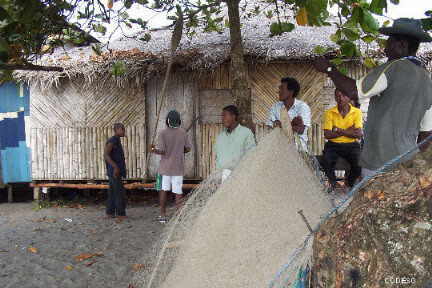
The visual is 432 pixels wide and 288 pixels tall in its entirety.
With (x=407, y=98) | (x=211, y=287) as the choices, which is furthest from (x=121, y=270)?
(x=407, y=98)

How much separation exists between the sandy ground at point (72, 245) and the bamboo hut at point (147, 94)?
1094 mm

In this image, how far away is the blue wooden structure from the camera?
902 cm

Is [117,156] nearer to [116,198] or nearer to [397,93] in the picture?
→ [116,198]

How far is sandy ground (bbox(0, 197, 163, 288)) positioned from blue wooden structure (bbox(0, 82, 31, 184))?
2.97 feet

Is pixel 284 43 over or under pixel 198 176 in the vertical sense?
over

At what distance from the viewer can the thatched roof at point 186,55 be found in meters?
7.50

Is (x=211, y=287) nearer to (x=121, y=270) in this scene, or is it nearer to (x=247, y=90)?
(x=121, y=270)

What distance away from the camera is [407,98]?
9.61ft

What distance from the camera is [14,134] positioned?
30.0 ft

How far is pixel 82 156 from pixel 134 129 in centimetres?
125

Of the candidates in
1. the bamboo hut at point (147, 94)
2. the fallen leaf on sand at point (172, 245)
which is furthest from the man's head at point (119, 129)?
the fallen leaf on sand at point (172, 245)

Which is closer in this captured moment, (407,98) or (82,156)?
(407,98)

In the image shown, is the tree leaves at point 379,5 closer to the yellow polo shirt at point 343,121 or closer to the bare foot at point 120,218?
the yellow polo shirt at point 343,121

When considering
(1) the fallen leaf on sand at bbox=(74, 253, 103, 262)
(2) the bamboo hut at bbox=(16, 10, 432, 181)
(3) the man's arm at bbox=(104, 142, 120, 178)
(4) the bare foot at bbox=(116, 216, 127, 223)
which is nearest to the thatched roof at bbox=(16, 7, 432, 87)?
(2) the bamboo hut at bbox=(16, 10, 432, 181)
